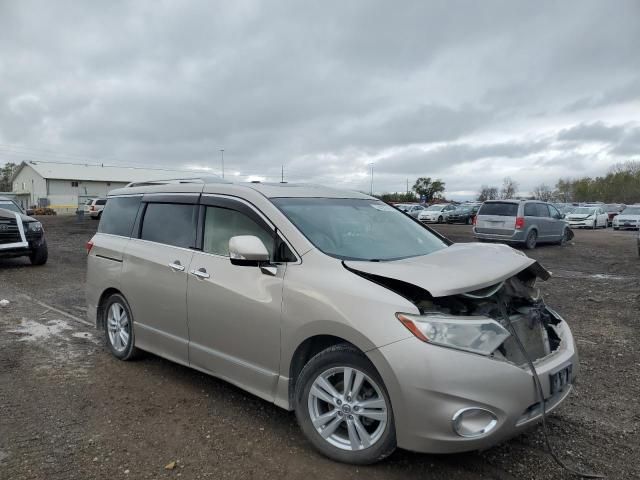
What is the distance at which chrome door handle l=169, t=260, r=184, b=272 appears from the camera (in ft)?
13.6

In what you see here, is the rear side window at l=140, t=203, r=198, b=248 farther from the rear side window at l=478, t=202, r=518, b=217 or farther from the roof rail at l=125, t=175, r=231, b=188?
the rear side window at l=478, t=202, r=518, b=217

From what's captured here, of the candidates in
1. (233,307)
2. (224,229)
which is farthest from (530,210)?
(233,307)

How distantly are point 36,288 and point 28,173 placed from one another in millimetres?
74801

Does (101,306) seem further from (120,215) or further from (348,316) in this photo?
(348,316)

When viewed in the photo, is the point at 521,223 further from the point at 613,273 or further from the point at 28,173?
the point at 28,173

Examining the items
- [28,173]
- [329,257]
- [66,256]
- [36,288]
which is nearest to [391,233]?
[329,257]

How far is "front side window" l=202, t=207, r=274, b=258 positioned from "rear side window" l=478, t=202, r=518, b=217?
14429mm

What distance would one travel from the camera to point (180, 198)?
4.54 m

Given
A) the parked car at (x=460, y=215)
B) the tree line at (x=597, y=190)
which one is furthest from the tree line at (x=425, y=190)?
the parked car at (x=460, y=215)

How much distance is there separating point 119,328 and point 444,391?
360 centimetres

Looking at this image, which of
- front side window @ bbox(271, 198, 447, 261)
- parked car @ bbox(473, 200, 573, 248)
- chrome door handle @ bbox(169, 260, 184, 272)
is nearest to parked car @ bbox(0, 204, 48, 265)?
chrome door handle @ bbox(169, 260, 184, 272)

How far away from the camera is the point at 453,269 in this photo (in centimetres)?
315

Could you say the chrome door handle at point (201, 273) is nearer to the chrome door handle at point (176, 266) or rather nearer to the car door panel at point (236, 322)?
the car door panel at point (236, 322)

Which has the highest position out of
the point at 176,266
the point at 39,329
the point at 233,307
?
the point at 176,266
